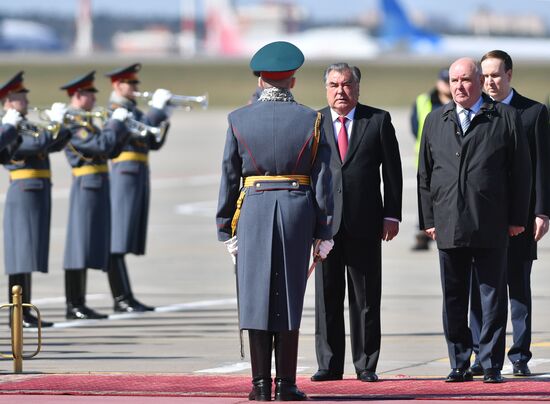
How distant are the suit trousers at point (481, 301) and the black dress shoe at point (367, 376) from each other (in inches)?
18.7

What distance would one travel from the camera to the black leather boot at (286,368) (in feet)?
30.8

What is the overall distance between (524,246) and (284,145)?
1.97 metres

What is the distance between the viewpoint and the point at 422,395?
952 cm

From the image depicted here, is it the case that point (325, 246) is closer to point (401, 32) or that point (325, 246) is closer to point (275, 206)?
point (275, 206)

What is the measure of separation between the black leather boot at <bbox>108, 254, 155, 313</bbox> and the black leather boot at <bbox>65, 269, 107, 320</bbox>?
1.20ft

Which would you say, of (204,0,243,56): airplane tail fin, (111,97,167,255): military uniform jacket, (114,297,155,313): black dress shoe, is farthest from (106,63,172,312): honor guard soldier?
(204,0,243,56): airplane tail fin

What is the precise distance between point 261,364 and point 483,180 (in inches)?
69.4

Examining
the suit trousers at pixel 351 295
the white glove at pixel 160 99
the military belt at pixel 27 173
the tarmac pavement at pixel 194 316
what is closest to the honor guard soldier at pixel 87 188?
the tarmac pavement at pixel 194 316

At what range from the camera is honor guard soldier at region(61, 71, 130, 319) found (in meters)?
14.5

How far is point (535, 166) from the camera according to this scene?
10414 mm

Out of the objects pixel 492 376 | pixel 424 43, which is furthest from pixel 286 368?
pixel 424 43

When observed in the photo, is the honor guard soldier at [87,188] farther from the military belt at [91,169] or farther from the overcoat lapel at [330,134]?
the overcoat lapel at [330,134]

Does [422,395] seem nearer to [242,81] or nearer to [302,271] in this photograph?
[302,271]

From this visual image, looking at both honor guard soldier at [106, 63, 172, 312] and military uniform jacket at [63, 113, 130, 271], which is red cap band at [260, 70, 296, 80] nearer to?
military uniform jacket at [63, 113, 130, 271]
